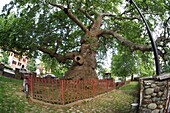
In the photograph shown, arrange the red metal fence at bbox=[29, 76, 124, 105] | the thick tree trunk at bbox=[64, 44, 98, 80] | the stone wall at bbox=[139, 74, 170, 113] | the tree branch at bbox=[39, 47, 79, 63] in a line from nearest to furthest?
the stone wall at bbox=[139, 74, 170, 113] < the red metal fence at bbox=[29, 76, 124, 105] < the thick tree trunk at bbox=[64, 44, 98, 80] < the tree branch at bbox=[39, 47, 79, 63]

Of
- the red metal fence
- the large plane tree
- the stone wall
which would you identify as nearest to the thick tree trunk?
the large plane tree

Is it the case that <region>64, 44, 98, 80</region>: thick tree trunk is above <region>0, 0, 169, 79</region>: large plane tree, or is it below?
below

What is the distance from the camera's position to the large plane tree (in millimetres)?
15984

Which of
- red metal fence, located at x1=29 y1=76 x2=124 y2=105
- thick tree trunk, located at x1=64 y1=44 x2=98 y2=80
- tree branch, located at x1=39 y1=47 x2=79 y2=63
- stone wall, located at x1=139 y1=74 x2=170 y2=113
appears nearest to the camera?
stone wall, located at x1=139 y1=74 x2=170 y2=113

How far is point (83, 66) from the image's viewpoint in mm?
16016

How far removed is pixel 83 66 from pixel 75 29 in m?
5.78

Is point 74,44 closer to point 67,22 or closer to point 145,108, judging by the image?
point 67,22

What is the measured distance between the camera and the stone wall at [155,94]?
7.38 meters

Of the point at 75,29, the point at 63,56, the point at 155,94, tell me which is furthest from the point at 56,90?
the point at 75,29

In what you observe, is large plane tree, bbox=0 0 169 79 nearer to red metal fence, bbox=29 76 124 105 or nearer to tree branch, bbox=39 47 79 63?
tree branch, bbox=39 47 79 63

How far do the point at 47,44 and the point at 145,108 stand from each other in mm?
12158

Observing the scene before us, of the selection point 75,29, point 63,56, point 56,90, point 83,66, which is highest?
point 75,29

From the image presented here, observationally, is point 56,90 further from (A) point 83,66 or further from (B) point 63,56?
(B) point 63,56

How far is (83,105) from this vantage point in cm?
1115
